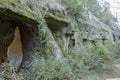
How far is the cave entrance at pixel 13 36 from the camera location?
5.98 m

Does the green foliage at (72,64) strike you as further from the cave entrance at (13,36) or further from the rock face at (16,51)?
the rock face at (16,51)

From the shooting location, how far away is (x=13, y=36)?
6.37m

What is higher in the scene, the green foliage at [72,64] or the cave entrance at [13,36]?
the cave entrance at [13,36]

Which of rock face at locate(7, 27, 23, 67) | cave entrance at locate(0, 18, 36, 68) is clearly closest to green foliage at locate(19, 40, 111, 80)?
cave entrance at locate(0, 18, 36, 68)

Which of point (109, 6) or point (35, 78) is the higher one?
point (109, 6)

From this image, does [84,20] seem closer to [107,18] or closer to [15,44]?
[15,44]

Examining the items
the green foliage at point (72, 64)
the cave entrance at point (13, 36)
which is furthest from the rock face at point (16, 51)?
the green foliage at point (72, 64)

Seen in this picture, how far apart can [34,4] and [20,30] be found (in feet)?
4.11

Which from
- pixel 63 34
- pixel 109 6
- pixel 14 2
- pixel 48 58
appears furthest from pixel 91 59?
Answer: pixel 109 6

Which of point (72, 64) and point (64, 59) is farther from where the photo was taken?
point (72, 64)

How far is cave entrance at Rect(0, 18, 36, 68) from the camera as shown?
5.98 metres

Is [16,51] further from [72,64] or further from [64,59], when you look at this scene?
[72,64]

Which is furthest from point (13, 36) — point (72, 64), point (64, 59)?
point (72, 64)

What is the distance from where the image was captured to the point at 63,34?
840 centimetres
